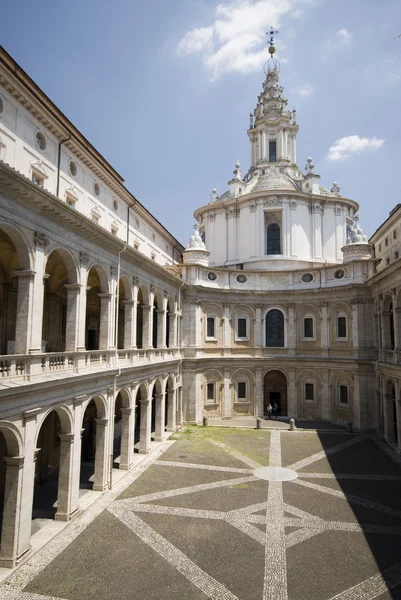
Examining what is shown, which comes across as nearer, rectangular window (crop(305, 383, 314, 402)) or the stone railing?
the stone railing

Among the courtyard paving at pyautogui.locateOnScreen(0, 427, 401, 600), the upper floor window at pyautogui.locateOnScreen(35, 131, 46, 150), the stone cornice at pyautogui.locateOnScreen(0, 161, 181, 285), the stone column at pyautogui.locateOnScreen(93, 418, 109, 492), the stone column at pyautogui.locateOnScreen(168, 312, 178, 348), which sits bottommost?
the courtyard paving at pyautogui.locateOnScreen(0, 427, 401, 600)

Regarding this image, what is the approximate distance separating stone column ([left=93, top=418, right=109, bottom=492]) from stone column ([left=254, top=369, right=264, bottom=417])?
2124 cm

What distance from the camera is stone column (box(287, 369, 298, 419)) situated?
39469 mm

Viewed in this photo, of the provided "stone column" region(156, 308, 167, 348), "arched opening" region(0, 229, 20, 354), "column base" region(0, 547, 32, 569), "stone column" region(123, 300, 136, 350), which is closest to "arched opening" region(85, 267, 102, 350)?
"stone column" region(156, 308, 167, 348)

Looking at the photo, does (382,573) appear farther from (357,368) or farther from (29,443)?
(357,368)

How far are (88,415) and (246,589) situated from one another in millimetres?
18170

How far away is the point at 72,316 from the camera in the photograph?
1841 cm

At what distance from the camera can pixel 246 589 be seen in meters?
13.1

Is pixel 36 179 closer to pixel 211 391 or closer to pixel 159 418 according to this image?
pixel 159 418

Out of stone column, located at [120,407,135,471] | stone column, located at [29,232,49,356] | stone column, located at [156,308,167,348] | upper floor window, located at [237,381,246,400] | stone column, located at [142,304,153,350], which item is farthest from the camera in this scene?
upper floor window, located at [237,381,246,400]

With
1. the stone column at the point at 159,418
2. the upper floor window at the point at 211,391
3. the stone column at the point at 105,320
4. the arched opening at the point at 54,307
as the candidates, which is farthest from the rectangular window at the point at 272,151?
the stone column at the point at 105,320

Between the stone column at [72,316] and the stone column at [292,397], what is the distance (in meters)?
26.3

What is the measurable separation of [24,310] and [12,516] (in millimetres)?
7084

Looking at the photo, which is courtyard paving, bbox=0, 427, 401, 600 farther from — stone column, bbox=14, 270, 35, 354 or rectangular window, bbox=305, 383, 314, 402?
rectangular window, bbox=305, 383, 314, 402
